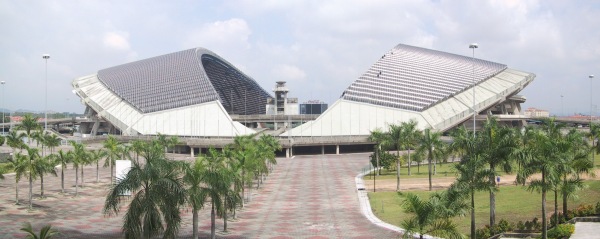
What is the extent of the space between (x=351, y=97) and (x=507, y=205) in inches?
2460

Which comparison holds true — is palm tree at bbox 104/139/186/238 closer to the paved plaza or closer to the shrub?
the paved plaza

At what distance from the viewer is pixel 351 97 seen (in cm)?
9688

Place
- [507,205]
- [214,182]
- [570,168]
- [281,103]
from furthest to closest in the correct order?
1. [281,103]
2. [507,205]
3. [570,168]
4. [214,182]

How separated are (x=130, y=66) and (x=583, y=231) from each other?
3824 inches

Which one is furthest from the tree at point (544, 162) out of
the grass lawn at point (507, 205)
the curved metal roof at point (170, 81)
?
the curved metal roof at point (170, 81)

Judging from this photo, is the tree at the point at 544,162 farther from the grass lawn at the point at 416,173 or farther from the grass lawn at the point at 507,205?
the grass lawn at the point at 416,173

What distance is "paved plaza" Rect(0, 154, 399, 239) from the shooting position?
101 ft

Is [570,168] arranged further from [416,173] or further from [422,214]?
[416,173]

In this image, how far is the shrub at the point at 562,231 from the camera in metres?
26.9

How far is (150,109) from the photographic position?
9562 centimetres

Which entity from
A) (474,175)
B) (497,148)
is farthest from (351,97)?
(474,175)

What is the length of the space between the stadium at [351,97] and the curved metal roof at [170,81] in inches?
6.6

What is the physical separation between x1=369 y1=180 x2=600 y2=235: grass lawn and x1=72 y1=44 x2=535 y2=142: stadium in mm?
50429

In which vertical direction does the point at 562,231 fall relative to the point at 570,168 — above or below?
below
